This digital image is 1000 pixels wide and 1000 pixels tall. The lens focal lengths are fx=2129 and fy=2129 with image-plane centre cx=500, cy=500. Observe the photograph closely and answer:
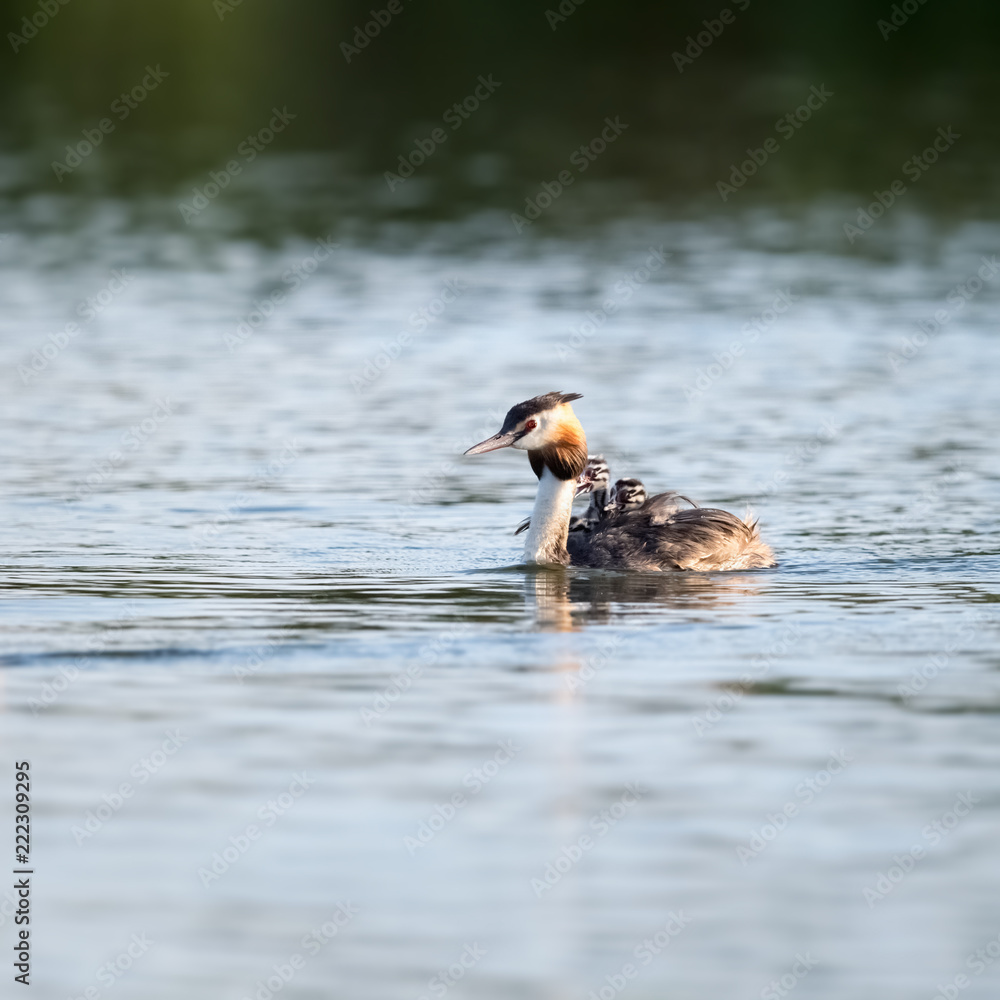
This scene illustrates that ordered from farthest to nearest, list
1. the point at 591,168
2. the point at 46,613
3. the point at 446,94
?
1. the point at 446,94
2. the point at 591,168
3. the point at 46,613

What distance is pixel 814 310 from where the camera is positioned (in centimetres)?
3003

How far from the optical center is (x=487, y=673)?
41.2 feet

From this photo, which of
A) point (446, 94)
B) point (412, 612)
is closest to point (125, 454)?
point (412, 612)

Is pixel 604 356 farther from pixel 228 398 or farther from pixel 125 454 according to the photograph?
pixel 125 454

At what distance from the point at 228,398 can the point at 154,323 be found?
5653 mm
